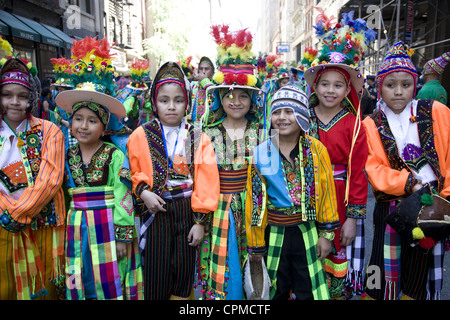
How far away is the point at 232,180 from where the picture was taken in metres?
2.41

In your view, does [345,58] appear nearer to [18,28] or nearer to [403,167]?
[403,167]

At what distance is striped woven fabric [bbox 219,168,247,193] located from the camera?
241 centimetres

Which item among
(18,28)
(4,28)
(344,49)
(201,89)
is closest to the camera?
(344,49)

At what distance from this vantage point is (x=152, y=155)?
235 cm

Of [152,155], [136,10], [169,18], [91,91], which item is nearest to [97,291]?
[152,155]

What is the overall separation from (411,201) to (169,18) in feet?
82.5

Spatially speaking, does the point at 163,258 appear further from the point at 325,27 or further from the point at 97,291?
the point at 325,27

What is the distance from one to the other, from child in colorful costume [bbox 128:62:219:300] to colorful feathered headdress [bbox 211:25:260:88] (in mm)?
345

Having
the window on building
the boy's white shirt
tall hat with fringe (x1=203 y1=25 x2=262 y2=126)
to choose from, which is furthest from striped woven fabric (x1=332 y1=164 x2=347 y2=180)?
the window on building

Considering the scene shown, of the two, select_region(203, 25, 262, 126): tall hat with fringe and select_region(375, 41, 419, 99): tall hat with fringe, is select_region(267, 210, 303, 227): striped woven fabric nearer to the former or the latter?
select_region(203, 25, 262, 126): tall hat with fringe

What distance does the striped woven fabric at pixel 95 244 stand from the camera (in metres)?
2.30

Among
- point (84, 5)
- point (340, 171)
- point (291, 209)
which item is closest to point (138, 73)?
point (340, 171)

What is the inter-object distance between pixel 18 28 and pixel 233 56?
10002 millimetres

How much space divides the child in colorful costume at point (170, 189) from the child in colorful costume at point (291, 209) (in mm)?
355
